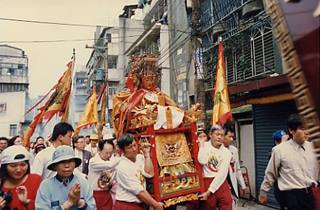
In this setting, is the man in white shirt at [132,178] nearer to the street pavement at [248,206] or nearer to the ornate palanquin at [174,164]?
the ornate palanquin at [174,164]

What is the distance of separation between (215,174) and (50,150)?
84.6 inches

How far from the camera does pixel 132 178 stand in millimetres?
4133

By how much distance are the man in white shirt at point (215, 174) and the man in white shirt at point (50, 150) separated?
5.50 feet

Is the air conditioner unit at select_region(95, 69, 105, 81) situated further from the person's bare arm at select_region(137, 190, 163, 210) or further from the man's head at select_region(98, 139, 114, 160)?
the person's bare arm at select_region(137, 190, 163, 210)

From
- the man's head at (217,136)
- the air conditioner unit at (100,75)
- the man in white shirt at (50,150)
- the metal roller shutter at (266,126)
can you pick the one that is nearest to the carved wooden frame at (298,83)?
the man in white shirt at (50,150)

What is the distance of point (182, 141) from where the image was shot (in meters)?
4.80

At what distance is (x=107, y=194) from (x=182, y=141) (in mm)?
1535

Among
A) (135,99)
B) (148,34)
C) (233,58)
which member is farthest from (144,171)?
(148,34)

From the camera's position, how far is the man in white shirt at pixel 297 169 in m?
4.23

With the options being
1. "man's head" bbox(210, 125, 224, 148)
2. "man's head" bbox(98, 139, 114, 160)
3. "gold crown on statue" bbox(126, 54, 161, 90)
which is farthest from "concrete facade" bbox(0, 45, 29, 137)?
"man's head" bbox(210, 125, 224, 148)

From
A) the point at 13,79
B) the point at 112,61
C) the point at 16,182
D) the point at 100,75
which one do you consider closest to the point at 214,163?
the point at 16,182

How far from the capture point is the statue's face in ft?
16.7

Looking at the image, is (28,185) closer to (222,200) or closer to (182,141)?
(182,141)

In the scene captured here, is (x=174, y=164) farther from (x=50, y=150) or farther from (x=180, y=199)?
(x=50, y=150)
